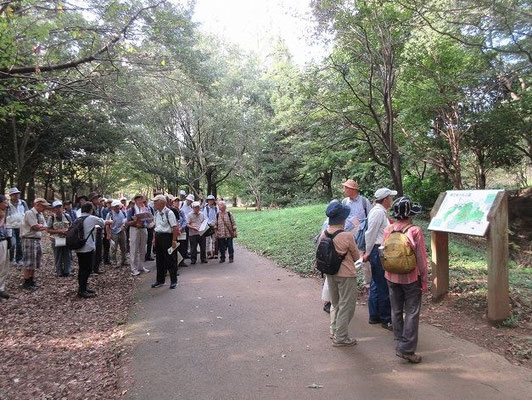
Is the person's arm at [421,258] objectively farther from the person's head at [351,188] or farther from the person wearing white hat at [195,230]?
the person wearing white hat at [195,230]

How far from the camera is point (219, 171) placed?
102ft

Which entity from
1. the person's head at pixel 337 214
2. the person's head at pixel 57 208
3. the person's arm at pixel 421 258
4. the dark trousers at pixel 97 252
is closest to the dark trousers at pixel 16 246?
the dark trousers at pixel 97 252

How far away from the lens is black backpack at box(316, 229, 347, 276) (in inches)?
184

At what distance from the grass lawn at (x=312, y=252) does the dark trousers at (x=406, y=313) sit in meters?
2.01

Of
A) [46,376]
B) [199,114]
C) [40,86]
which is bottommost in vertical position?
[46,376]

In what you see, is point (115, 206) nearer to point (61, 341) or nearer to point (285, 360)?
point (61, 341)

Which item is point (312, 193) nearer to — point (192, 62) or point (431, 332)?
point (192, 62)

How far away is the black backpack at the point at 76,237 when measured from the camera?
725 centimetres

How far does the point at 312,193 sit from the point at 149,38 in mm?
23493

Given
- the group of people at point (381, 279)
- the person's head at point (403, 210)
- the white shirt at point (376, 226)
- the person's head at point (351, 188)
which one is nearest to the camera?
the group of people at point (381, 279)

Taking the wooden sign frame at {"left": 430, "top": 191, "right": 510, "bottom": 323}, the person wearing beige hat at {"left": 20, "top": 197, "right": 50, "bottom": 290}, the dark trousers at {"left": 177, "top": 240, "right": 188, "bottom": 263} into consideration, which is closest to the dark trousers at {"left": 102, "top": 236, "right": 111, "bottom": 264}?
the dark trousers at {"left": 177, "top": 240, "right": 188, "bottom": 263}

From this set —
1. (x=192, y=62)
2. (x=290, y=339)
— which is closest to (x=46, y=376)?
(x=290, y=339)

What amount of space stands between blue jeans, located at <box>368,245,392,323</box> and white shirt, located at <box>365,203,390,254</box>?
10 cm

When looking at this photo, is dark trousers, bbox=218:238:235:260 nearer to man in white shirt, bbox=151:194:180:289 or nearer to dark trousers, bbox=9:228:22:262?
man in white shirt, bbox=151:194:180:289
